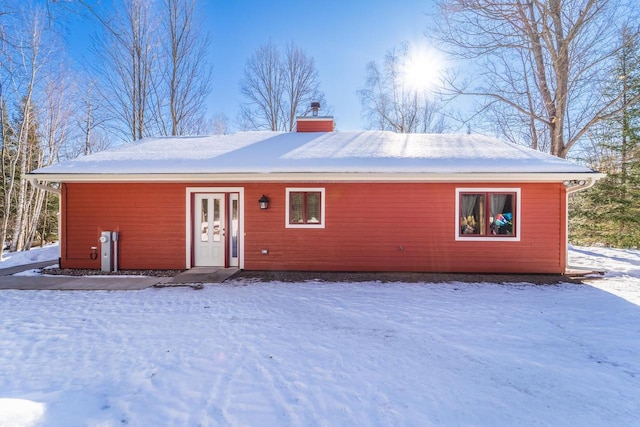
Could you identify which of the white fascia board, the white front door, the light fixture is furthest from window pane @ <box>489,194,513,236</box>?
the white front door

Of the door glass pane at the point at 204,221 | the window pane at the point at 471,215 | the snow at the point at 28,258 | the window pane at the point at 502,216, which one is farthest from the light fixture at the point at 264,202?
the snow at the point at 28,258

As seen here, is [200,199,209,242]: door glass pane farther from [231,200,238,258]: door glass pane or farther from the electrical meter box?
the electrical meter box

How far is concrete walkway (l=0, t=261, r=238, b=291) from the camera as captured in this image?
599cm

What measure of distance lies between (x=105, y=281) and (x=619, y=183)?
19278 millimetres

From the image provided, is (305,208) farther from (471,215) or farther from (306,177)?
(471,215)

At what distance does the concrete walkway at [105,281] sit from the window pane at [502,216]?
6.51 metres

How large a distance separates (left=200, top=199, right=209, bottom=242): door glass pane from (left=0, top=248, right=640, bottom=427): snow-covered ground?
7.75ft

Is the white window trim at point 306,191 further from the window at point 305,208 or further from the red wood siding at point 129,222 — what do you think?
the red wood siding at point 129,222

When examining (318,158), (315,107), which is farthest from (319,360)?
(315,107)

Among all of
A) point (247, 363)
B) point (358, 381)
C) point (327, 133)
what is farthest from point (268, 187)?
point (358, 381)

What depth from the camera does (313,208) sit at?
7547 mm

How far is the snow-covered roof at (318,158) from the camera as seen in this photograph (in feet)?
23.3

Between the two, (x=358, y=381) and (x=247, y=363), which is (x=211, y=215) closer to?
(x=247, y=363)

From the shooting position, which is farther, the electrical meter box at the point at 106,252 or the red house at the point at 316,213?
the electrical meter box at the point at 106,252
